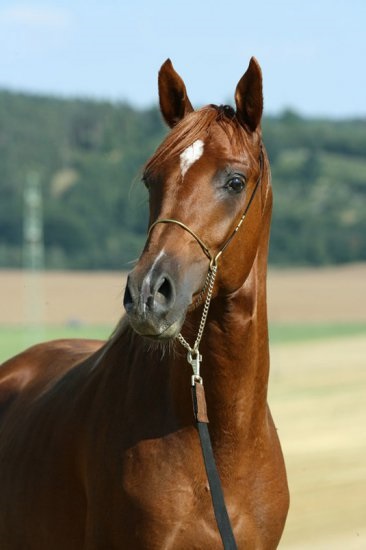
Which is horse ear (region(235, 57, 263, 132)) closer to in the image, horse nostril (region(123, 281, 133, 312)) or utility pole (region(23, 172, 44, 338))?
horse nostril (region(123, 281, 133, 312))

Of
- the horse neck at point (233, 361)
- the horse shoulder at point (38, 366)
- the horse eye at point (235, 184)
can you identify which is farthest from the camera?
the horse shoulder at point (38, 366)

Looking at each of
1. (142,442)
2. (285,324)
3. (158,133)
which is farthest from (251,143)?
(158,133)

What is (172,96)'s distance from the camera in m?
4.46

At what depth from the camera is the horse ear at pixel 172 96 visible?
4434 mm

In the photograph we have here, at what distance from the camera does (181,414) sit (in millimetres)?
4285

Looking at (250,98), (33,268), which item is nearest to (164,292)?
(250,98)

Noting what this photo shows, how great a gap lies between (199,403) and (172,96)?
3.87ft

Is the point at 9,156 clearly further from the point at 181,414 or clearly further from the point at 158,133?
the point at 181,414

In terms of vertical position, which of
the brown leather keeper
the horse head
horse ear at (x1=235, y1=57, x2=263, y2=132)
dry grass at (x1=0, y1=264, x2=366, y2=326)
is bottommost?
dry grass at (x1=0, y1=264, x2=366, y2=326)

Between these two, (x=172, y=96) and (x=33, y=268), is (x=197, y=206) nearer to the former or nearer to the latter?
(x=172, y=96)

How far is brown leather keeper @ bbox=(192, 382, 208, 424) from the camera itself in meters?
4.16

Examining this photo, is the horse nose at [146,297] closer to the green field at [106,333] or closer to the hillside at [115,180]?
the green field at [106,333]

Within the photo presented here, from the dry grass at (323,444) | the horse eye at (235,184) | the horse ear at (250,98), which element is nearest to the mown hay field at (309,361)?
the dry grass at (323,444)

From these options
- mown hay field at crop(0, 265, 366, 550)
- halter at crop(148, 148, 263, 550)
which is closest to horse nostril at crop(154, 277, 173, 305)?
halter at crop(148, 148, 263, 550)
